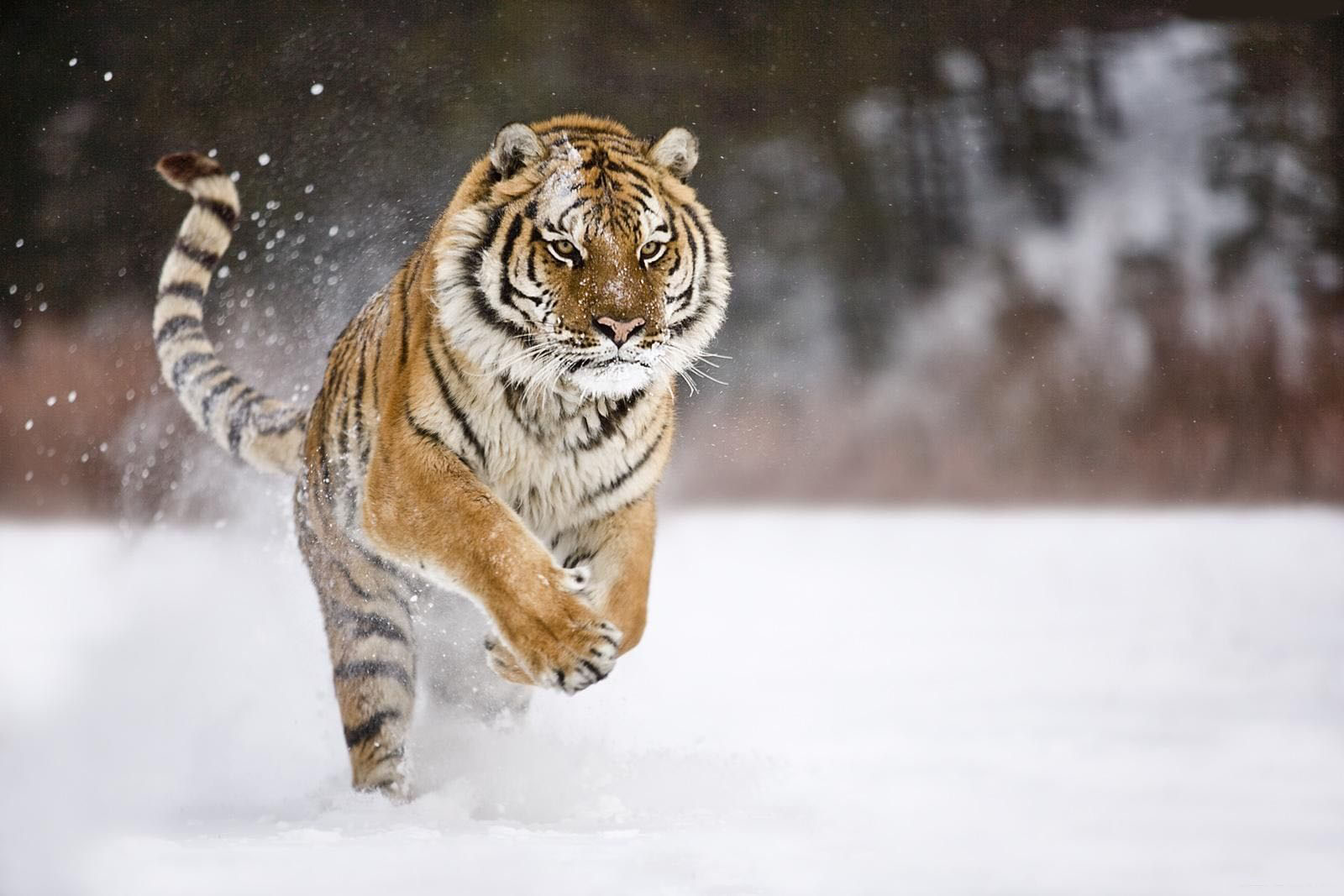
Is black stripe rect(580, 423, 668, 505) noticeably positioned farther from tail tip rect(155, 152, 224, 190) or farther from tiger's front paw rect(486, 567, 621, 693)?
tail tip rect(155, 152, 224, 190)

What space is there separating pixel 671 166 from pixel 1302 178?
6.62 feet

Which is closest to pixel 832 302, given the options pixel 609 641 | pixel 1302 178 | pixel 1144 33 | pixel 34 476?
pixel 1144 33

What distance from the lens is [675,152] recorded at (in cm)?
199

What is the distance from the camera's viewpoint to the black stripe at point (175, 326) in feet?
8.21

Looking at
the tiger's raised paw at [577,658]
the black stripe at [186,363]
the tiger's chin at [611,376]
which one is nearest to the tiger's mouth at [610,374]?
the tiger's chin at [611,376]

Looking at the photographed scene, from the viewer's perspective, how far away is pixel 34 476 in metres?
2.80

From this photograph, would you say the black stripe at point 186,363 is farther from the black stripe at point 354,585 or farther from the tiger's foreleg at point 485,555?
the tiger's foreleg at point 485,555

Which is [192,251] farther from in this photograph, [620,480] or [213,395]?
[620,480]

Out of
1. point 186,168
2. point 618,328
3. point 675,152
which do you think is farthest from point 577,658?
point 186,168

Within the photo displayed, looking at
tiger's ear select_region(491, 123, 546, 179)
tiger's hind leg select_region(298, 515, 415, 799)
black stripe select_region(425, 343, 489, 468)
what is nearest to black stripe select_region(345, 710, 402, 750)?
tiger's hind leg select_region(298, 515, 415, 799)

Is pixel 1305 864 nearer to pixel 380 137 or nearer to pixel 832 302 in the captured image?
pixel 832 302

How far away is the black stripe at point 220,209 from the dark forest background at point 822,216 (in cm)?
15

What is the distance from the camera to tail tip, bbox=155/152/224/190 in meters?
2.54

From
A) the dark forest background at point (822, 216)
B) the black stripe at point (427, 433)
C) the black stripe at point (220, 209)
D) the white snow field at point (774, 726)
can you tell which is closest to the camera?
the black stripe at point (427, 433)
